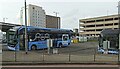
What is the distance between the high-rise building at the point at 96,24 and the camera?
3994 inches

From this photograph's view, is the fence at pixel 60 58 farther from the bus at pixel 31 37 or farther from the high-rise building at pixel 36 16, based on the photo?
the high-rise building at pixel 36 16

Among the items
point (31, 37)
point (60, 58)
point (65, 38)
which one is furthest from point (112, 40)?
point (65, 38)

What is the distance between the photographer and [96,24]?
109750mm

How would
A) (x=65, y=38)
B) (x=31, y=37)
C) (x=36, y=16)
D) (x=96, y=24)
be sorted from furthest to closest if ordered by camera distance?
1. (x=96, y=24)
2. (x=36, y=16)
3. (x=65, y=38)
4. (x=31, y=37)

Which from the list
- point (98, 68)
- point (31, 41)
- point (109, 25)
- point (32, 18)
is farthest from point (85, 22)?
point (98, 68)

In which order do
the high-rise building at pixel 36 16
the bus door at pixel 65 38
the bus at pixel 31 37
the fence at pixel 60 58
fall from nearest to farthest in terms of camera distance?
the fence at pixel 60 58
the bus at pixel 31 37
the bus door at pixel 65 38
the high-rise building at pixel 36 16

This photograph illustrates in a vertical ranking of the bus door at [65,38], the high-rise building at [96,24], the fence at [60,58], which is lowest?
the fence at [60,58]

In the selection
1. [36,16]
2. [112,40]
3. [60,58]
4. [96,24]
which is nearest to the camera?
[60,58]

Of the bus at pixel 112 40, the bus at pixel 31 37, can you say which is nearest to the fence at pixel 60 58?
the bus at pixel 112 40

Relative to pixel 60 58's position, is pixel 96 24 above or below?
above

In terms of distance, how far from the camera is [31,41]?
28672 mm

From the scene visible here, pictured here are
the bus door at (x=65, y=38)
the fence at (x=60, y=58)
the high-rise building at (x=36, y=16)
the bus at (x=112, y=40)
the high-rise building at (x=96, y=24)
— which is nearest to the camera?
the fence at (x=60, y=58)

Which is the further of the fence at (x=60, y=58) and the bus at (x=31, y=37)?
the bus at (x=31, y=37)

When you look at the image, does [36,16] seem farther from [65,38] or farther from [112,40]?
[112,40]
